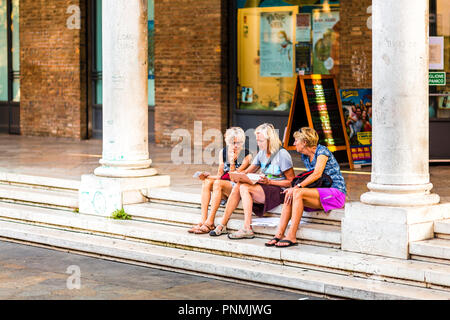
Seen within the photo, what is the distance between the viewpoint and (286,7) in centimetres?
1443

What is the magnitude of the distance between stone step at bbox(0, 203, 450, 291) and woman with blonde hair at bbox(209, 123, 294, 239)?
23 centimetres

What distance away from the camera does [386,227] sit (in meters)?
7.54

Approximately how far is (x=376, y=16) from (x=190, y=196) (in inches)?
121

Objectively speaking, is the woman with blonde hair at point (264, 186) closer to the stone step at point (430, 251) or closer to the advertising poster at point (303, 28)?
the stone step at point (430, 251)

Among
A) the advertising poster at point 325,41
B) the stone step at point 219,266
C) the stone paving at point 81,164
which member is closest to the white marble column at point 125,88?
the stone paving at point 81,164

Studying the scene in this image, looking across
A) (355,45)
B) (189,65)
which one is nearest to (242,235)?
(355,45)

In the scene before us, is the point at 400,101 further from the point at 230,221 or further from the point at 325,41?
the point at 325,41

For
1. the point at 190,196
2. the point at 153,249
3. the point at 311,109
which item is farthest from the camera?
the point at 311,109

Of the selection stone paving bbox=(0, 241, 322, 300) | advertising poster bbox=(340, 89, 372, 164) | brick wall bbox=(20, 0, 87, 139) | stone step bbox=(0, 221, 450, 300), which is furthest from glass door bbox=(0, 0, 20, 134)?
stone paving bbox=(0, 241, 322, 300)

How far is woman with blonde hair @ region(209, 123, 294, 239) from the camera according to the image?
27.9 ft

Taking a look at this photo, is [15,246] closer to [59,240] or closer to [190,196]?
[59,240]

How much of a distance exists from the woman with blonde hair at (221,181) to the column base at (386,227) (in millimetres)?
1478

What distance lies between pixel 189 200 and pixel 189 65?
6106 mm
